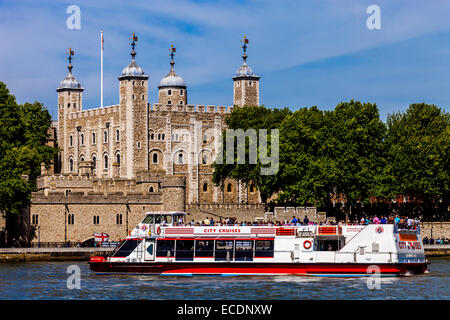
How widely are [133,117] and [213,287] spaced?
66168 millimetres

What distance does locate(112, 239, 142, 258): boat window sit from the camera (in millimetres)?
69812

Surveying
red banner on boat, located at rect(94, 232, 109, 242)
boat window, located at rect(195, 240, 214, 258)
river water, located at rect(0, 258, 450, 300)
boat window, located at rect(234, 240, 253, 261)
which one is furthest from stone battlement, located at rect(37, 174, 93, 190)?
boat window, located at rect(234, 240, 253, 261)

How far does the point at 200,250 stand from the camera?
69312 millimetres

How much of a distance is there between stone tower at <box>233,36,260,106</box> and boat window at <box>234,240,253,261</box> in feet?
215

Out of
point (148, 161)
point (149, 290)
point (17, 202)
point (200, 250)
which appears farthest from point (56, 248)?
point (148, 161)

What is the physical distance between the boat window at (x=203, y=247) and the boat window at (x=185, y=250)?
1.04 ft

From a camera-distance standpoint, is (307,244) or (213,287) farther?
(307,244)

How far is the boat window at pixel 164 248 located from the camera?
69688 millimetres

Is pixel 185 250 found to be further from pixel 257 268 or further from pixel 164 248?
pixel 257 268

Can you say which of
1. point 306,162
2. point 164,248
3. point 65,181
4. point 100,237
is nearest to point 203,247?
point 164,248

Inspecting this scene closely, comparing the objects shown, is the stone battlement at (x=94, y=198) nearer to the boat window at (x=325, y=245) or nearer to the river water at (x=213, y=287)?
the river water at (x=213, y=287)

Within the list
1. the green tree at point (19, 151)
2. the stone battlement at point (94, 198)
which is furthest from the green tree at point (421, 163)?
the green tree at point (19, 151)

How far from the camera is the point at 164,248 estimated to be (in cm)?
6981

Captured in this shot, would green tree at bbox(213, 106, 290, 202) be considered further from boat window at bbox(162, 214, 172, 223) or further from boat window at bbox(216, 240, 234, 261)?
boat window at bbox(216, 240, 234, 261)
